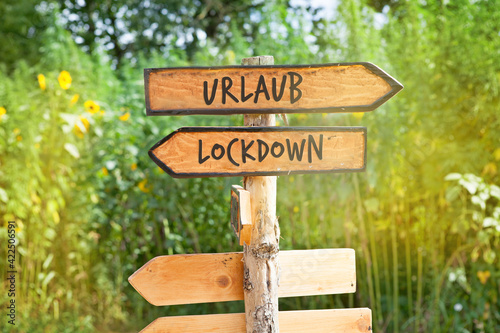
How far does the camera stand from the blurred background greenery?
2.35 metres

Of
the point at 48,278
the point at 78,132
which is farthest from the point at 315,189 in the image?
the point at 48,278

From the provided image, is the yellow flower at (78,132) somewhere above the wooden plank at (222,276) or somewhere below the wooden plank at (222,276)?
above

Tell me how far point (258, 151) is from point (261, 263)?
351 mm

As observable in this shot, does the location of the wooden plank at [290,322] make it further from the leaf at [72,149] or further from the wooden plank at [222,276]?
the leaf at [72,149]

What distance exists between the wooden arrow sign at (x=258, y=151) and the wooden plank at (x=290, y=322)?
1.55 ft

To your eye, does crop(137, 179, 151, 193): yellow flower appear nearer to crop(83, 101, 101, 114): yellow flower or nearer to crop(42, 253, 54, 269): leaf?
crop(83, 101, 101, 114): yellow flower

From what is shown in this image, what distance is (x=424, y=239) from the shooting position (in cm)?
260

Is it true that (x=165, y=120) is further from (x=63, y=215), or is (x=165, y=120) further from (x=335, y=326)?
(x=335, y=326)

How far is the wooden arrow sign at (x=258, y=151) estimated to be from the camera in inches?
51.1

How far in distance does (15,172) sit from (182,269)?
1.87 metres

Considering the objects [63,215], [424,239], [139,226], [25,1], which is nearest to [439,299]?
[424,239]

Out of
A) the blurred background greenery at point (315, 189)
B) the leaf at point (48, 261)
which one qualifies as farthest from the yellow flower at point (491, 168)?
the leaf at point (48, 261)

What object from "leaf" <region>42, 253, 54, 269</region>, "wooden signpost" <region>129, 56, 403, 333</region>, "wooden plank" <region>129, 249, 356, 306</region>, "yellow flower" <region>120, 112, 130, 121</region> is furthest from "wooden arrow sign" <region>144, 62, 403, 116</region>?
"leaf" <region>42, 253, 54, 269</region>

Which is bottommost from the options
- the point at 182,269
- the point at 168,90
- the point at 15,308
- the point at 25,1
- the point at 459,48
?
the point at 15,308
